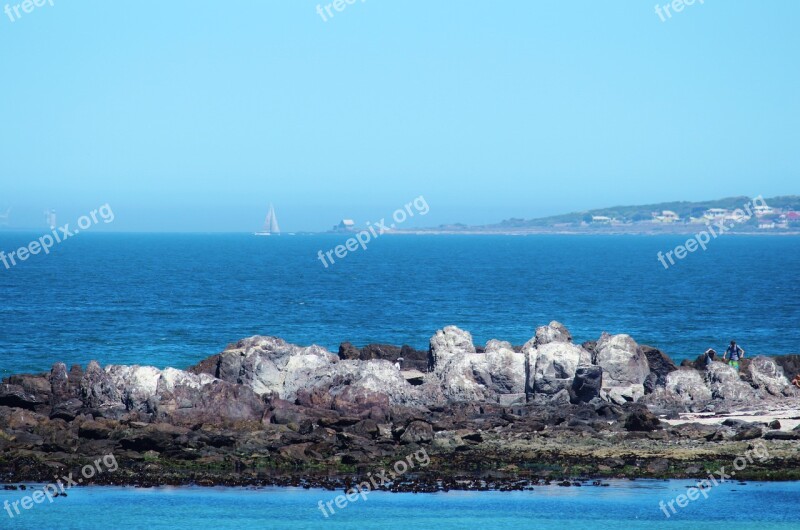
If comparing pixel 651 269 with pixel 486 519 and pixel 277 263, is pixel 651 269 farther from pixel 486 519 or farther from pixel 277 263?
pixel 486 519

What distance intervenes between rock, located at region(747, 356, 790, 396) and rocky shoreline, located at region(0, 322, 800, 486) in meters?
0.05

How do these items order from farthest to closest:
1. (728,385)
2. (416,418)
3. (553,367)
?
(553,367) < (728,385) < (416,418)

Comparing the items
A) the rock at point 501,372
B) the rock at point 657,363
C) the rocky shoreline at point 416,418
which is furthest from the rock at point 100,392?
the rock at point 657,363

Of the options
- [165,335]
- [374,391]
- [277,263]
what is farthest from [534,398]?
[277,263]

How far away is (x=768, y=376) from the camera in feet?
135

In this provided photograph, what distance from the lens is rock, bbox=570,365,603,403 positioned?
129ft

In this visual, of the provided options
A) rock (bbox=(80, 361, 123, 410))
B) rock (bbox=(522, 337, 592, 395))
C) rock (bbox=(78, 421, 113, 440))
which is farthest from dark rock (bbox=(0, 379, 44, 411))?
rock (bbox=(522, 337, 592, 395))

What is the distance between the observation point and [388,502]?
26.6 meters

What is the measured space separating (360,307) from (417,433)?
173 ft

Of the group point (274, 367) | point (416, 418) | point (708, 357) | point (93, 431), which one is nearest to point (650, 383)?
point (708, 357)

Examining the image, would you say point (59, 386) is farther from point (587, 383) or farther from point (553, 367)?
point (587, 383)

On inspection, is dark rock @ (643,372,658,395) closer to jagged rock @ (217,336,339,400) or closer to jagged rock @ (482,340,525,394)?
jagged rock @ (482,340,525,394)

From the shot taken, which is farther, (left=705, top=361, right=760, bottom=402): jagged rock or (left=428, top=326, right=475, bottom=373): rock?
(left=428, top=326, right=475, bottom=373): rock

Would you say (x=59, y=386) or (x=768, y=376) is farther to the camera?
(x=768, y=376)
